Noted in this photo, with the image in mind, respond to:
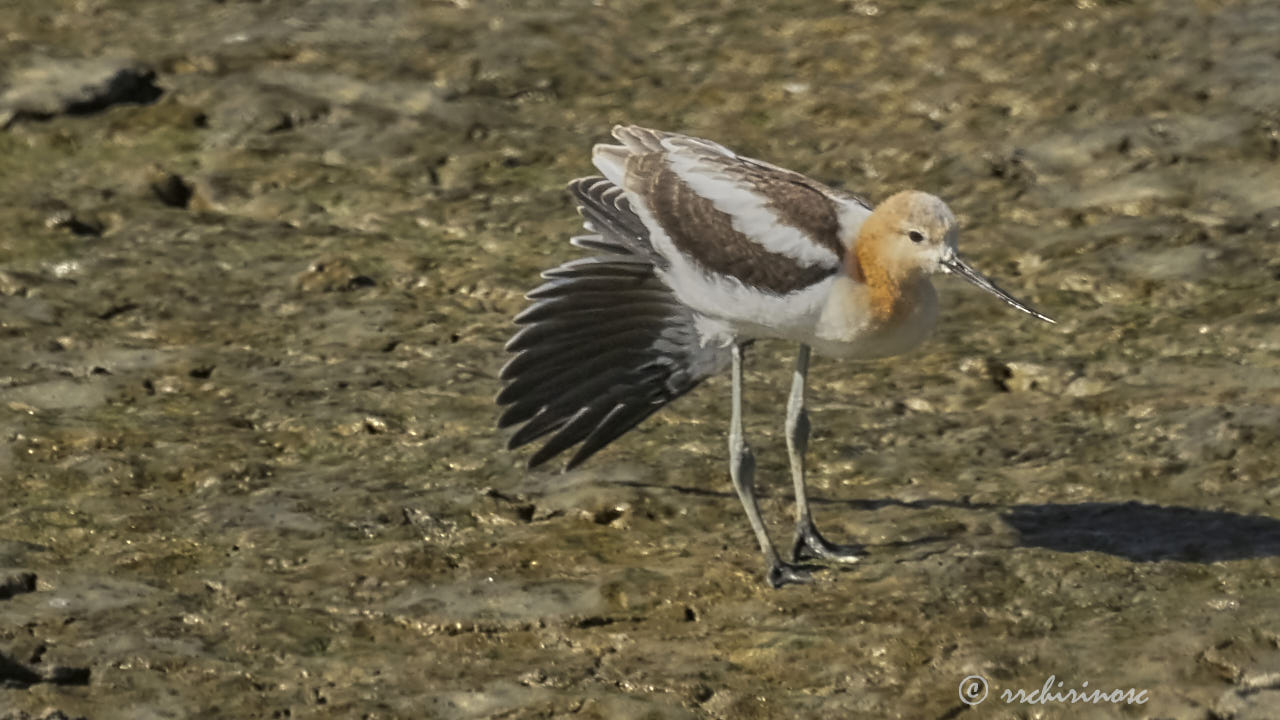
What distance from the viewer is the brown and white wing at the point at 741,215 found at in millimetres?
5031

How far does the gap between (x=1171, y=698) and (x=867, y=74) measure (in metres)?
4.95

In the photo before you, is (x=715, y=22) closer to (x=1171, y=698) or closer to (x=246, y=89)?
(x=246, y=89)

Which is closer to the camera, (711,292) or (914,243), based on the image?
(914,243)

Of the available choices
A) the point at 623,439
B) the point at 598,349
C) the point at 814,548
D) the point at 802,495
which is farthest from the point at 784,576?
the point at 623,439

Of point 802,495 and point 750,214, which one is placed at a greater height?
point 750,214

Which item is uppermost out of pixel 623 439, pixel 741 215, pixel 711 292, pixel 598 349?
pixel 741 215

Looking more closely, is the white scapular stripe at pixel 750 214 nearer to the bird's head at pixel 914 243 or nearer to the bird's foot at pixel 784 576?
the bird's head at pixel 914 243

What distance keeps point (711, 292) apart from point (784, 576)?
83 cm

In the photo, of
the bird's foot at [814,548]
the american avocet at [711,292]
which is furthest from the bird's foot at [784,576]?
the bird's foot at [814,548]

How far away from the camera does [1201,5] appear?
28.9ft

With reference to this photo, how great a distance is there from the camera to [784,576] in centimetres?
518

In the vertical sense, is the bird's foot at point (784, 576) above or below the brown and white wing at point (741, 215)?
below

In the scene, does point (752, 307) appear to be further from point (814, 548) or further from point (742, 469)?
point (814, 548)

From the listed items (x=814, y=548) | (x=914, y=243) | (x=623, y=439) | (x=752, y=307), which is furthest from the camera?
Result: (x=623, y=439)
